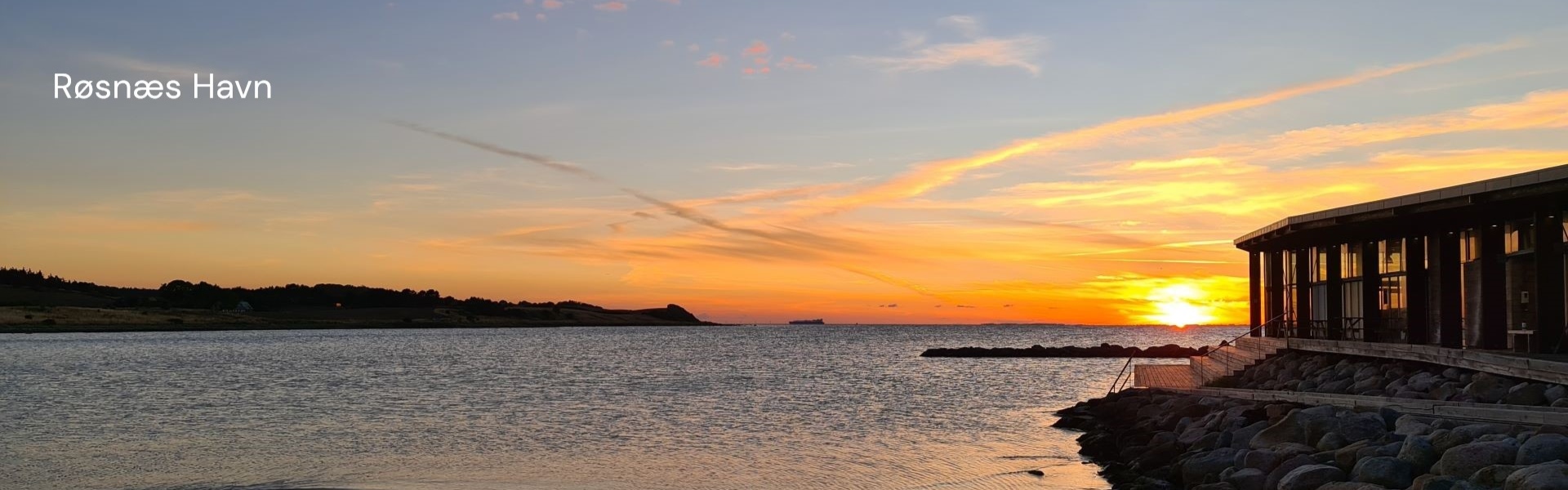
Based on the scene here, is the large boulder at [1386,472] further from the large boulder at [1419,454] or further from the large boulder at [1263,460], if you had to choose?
the large boulder at [1263,460]

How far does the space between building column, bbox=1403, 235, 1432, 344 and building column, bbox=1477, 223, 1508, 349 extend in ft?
11.2

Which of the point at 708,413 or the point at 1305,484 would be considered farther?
the point at 708,413

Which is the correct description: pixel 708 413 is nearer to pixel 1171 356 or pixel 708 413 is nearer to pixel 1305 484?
pixel 1305 484

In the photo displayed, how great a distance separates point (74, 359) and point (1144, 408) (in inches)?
2706

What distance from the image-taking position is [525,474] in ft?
74.5

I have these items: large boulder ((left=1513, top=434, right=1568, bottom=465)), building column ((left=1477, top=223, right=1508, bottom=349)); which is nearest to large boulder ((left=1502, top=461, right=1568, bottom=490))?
large boulder ((left=1513, top=434, right=1568, bottom=465))

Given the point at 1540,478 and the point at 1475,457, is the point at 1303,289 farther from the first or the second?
the point at 1540,478

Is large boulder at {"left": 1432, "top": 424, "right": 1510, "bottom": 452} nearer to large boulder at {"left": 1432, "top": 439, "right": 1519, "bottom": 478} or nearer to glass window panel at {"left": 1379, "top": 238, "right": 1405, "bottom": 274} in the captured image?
large boulder at {"left": 1432, "top": 439, "right": 1519, "bottom": 478}

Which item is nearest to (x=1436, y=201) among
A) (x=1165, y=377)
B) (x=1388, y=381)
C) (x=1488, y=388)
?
(x=1388, y=381)

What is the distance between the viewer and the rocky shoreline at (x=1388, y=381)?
59.6 feet

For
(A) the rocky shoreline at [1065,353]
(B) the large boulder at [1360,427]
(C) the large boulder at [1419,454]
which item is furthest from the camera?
(A) the rocky shoreline at [1065,353]

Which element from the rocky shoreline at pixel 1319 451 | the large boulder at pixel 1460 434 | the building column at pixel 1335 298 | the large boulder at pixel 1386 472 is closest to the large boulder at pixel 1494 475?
the rocky shoreline at pixel 1319 451

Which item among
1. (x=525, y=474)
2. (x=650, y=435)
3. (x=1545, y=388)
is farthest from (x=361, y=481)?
(x=1545, y=388)

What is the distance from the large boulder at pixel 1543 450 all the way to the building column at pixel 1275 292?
23791 mm
